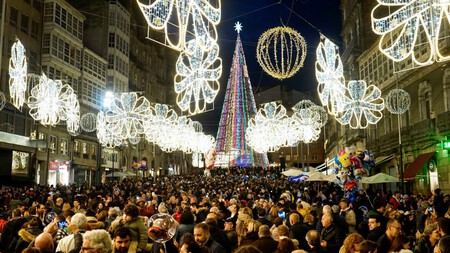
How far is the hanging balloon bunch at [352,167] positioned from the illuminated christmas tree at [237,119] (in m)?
38.8

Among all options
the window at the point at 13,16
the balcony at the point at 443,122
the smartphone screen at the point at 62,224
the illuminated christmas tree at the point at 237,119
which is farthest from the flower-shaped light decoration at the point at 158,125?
the illuminated christmas tree at the point at 237,119

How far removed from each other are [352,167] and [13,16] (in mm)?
27805

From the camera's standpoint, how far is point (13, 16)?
3578cm

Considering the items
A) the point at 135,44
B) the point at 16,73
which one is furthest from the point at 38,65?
the point at 135,44

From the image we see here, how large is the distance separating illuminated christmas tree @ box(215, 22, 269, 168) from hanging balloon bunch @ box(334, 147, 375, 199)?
38768 millimetres

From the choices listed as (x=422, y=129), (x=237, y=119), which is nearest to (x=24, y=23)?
(x=237, y=119)

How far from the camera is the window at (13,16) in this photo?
35281 millimetres

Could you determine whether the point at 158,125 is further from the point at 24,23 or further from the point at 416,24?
the point at 416,24

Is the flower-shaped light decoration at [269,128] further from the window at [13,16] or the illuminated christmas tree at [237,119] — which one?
the illuminated christmas tree at [237,119]

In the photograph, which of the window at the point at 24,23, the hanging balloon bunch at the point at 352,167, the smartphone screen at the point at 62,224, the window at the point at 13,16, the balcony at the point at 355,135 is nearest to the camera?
the smartphone screen at the point at 62,224

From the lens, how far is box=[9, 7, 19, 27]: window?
116 feet

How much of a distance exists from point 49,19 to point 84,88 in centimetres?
915

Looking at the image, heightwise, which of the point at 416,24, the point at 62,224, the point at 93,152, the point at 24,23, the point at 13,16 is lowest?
the point at 62,224

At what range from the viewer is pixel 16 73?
2181cm
